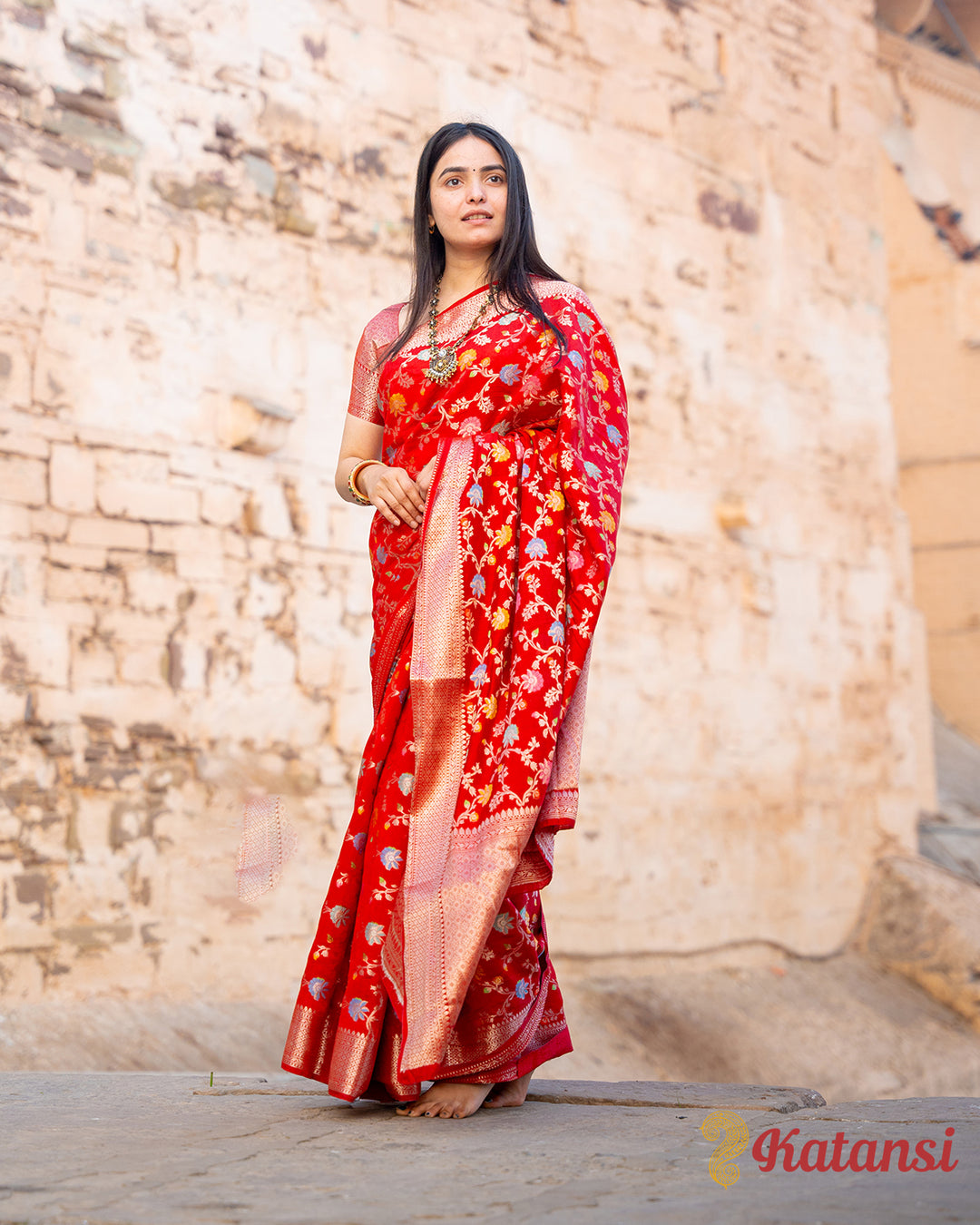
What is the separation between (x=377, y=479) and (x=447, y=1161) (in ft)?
3.73

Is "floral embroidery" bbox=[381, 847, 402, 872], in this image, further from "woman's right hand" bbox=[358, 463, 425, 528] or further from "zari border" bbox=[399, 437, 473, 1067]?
"woman's right hand" bbox=[358, 463, 425, 528]

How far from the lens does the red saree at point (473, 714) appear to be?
202 cm

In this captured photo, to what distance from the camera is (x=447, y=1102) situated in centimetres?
205

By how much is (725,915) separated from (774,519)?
1868mm

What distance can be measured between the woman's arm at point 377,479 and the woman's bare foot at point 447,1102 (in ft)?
2.95

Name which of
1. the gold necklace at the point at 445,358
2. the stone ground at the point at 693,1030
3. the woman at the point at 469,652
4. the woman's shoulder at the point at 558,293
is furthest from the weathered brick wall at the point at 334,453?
the woman's shoulder at the point at 558,293

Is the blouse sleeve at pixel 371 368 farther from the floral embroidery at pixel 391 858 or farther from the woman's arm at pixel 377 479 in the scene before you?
the floral embroidery at pixel 391 858

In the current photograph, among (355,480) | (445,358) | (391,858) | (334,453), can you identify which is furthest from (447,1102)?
(334,453)

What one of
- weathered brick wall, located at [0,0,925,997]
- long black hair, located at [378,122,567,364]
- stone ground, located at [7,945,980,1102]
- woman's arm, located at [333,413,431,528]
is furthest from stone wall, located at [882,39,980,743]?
woman's arm, located at [333,413,431,528]

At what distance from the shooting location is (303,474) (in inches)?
177

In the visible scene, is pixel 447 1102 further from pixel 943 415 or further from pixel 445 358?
pixel 943 415

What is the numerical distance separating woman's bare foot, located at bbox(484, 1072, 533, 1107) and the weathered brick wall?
1921 mm

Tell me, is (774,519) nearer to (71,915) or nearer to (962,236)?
(962,236)

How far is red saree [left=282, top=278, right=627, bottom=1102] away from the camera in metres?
2.02
